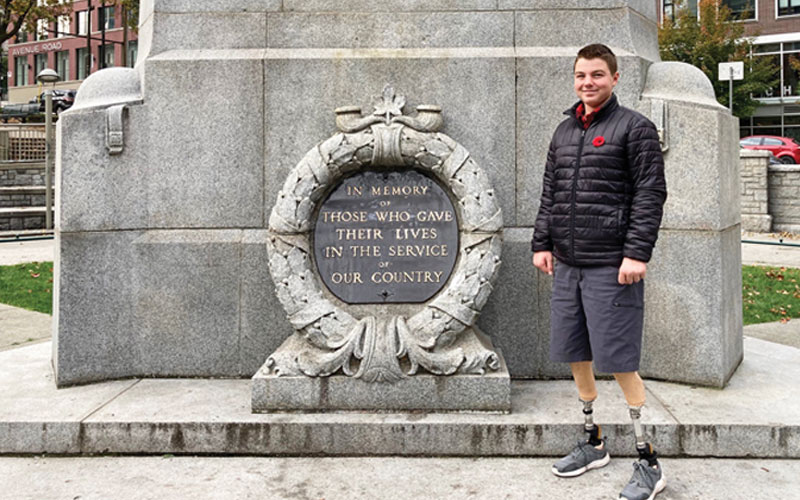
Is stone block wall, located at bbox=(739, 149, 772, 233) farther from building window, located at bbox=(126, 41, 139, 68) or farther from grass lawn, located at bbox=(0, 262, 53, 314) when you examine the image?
building window, located at bbox=(126, 41, 139, 68)

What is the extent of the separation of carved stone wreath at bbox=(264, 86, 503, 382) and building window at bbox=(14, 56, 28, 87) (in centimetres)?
6710

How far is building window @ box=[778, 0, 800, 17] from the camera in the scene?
3662cm

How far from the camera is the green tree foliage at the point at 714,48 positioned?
3216 centimetres

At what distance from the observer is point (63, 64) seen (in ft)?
190

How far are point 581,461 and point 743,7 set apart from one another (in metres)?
42.0

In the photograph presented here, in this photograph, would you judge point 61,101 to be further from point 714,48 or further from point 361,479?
point 361,479

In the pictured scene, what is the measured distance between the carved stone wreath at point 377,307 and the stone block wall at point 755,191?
16597 millimetres

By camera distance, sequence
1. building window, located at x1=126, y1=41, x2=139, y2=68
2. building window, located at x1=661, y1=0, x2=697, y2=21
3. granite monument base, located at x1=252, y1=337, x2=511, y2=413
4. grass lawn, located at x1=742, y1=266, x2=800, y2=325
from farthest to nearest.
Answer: building window, located at x1=126, y1=41, x2=139, y2=68 < building window, located at x1=661, y1=0, x2=697, y2=21 < grass lawn, located at x1=742, y1=266, x2=800, y2=325 < granite monument base, located at x1=252, y1=337, x2=511, y2=413

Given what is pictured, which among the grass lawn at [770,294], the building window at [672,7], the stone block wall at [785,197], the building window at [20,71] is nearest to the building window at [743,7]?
the building window at [672,7]

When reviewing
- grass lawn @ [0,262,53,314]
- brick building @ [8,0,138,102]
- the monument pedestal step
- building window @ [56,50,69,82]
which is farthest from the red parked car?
building window @ [56,50,69,82]

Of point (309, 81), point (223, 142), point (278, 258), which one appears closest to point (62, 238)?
point (223, 142)

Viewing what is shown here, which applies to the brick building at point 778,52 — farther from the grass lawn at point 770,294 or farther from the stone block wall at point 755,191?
the grass lawn at point 770,294

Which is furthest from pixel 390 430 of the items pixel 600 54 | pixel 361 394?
pixel 600 54

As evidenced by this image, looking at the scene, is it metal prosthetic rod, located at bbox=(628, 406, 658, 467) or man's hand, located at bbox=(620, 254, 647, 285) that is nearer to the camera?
man's hand, located at bbox=(620, 254, 647, 285)
